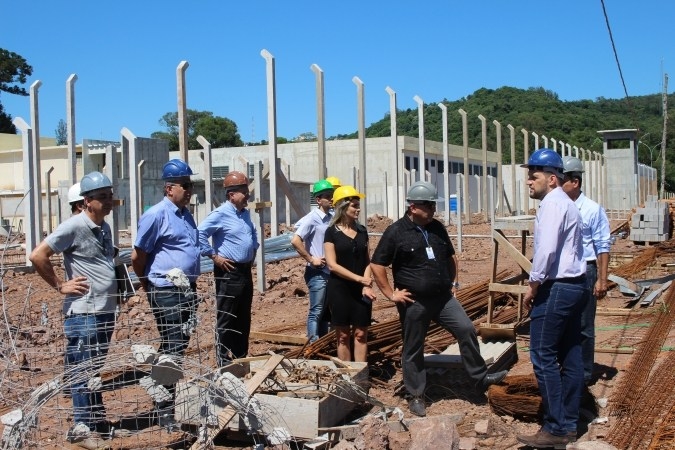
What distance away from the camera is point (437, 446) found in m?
4.68

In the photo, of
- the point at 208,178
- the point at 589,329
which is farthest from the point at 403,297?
the point at 208,178

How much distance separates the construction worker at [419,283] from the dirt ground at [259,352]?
0.34 meters

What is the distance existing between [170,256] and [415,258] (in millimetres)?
1821

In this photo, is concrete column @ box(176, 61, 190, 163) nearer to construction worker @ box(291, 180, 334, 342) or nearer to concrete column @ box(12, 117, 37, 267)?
construction worker @ box(291, 180, 334, 342)

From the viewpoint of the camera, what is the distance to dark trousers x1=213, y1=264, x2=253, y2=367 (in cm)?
676

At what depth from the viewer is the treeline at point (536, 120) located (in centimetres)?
5603

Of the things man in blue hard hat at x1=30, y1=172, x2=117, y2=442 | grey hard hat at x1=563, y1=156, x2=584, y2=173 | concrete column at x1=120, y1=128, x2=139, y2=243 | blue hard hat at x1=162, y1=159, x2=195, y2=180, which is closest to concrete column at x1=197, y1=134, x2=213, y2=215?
concrete column at x1=120, y1=128, x2=139, y2=243

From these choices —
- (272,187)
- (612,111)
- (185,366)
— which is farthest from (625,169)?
(185,366)

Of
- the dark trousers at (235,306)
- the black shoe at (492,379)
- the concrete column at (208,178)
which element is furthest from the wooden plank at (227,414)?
the concrete column at (208,178)

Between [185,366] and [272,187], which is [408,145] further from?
[185,366]

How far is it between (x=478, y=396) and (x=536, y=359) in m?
1.49

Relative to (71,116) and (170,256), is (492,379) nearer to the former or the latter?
(170,256)

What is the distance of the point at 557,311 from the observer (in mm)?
4918

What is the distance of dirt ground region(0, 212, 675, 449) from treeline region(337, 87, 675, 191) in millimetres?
39510
